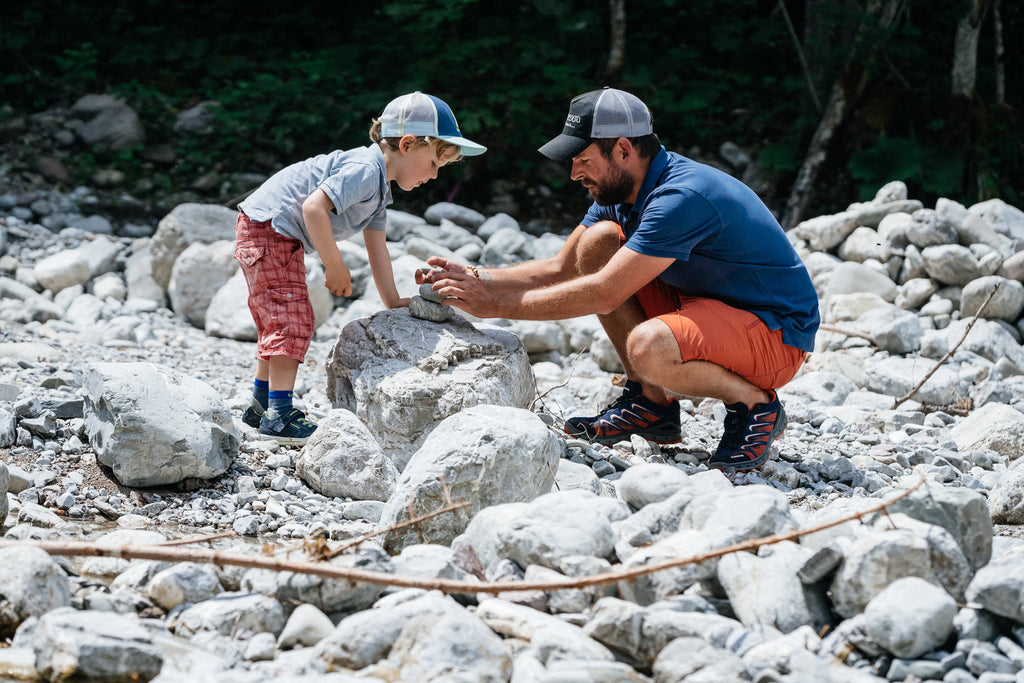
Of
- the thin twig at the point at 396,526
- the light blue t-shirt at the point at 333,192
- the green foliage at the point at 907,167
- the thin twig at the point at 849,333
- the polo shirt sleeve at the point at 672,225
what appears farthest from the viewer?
the green foliage at the point at 907,167

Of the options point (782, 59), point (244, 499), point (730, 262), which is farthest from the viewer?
point (782, 59)

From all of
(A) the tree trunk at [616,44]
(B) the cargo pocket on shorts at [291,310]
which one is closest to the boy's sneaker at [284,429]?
(B) the cargo pocket on shorts at [291,310]

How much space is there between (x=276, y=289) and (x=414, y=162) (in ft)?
2.57

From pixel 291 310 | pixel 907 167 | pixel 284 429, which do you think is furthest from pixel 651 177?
pixel 907 167

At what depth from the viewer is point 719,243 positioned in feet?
12.9

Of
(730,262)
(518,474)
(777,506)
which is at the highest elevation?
(730,262)

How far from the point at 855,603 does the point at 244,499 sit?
2141 mm

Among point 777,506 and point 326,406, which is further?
point 326,406

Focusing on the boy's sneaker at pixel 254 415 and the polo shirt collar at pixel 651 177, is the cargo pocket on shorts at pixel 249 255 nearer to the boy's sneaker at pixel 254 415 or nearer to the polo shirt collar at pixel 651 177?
the boy's sneaker at pixel 254 415

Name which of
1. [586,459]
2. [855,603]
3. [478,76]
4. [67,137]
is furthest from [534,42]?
[855,603]

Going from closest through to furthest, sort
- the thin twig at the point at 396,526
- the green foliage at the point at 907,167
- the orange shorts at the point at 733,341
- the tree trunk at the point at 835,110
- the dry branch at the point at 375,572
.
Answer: the dry branch at the point at 375,572 < the thin twig at the point at 396,526 < the orange shorts at the point at 733,341 < the green foliage at the point at 907,167 < the tree trunk at the point at 835,110

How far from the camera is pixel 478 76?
10117 mm

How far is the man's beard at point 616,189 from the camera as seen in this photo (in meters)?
3.97

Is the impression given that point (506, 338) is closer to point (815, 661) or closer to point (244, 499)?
point (244, 499)
